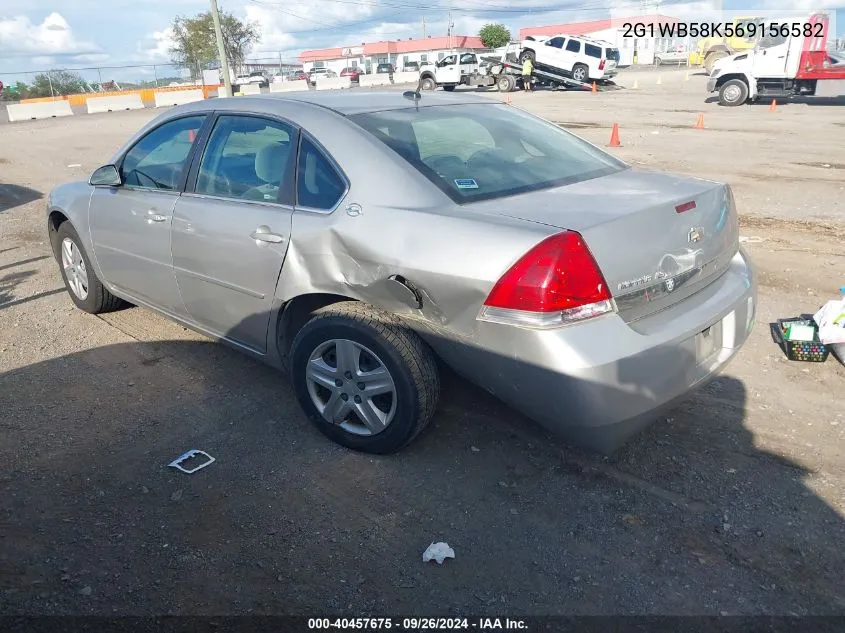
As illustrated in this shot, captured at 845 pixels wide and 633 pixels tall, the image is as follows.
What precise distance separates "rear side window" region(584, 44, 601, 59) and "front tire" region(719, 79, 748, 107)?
1124cm

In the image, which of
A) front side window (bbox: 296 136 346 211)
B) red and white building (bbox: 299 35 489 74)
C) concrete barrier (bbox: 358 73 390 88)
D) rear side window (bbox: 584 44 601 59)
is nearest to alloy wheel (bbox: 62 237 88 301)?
front side window (bbox: 296 136 346 211)

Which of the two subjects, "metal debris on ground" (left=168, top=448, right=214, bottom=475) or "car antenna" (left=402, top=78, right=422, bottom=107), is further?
"car antenna" (left=402, top=78, right=422, bottom=107)

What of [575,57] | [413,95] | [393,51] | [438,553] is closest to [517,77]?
[575,57]

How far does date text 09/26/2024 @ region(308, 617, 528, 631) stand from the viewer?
7.48ft

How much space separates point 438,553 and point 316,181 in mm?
1760

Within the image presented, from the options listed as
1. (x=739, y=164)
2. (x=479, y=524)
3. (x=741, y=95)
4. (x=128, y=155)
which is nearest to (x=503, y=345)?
(x=479, y=524)

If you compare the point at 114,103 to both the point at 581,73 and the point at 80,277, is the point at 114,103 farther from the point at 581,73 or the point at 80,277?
the point at 80,277

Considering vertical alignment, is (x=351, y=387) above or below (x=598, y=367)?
below

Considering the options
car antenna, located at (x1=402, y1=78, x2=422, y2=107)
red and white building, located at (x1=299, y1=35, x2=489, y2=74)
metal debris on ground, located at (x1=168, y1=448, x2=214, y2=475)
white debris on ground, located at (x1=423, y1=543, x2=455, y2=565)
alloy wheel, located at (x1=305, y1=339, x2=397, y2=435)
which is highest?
red and white building, located at (x1=299, y1=35, x2=489, y2=74)

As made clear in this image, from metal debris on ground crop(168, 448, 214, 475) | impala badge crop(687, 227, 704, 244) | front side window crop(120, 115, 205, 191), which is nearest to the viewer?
impala badge crop(687, 227, 704, 244)

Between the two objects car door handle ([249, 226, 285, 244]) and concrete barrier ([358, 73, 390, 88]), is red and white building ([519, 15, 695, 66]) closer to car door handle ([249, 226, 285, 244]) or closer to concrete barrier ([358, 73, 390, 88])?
concrete barrier ([358, 73, 390, 88])

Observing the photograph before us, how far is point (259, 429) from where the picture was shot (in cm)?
350

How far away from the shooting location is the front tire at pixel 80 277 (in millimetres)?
4863

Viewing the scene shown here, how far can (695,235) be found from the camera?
113 inches
